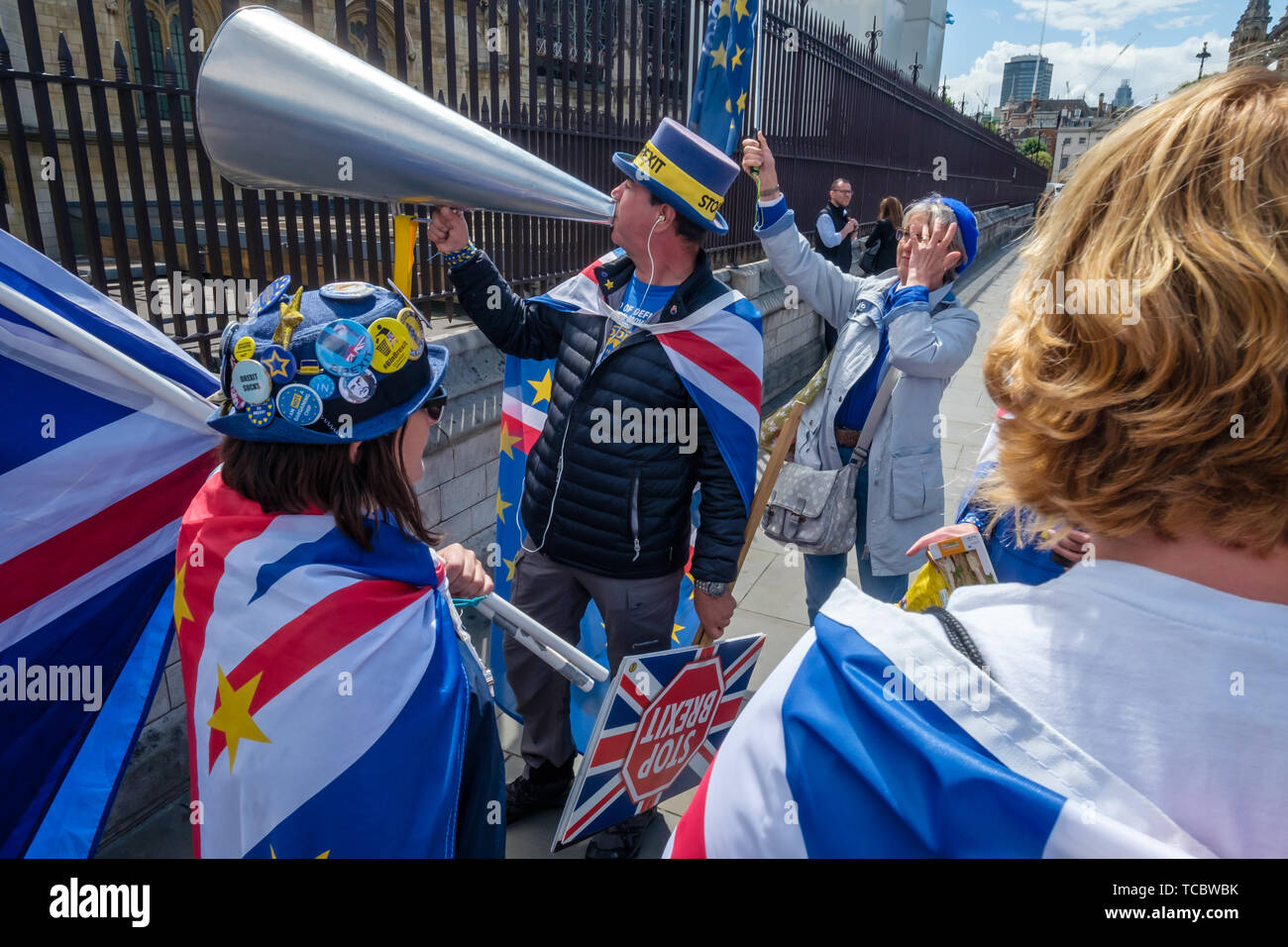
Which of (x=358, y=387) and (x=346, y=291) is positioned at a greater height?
(x=346, y=291)

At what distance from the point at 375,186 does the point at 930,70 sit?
53.8 m

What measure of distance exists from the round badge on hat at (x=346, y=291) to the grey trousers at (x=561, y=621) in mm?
1431

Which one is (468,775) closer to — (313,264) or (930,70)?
(313,264)

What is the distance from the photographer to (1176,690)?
26.9 inches

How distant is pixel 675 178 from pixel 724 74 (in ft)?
9.09

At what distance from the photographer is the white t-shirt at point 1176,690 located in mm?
669

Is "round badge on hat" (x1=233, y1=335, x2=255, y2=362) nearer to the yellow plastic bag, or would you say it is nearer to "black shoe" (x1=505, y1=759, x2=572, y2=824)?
the yellow plastic bag

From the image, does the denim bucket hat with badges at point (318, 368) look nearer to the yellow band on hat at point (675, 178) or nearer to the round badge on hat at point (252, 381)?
the round badge on hat at point (252, 381)

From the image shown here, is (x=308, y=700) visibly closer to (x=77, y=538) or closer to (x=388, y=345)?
(x=388, y=345)

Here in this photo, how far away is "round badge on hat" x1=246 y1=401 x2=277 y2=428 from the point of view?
4.59ft

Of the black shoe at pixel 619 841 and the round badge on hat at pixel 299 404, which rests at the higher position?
the round badge on hat at pixel 299 404

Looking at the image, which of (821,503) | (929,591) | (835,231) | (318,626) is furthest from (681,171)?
(835,231)

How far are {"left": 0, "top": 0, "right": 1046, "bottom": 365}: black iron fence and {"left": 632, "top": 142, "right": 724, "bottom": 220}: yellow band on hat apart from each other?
4.61 feet

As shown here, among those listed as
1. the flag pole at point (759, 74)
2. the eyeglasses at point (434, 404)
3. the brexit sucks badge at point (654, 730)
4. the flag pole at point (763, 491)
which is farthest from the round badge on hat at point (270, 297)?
the flag pole at point (759, 74)
